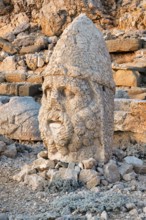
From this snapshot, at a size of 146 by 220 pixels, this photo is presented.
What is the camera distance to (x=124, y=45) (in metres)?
15.3

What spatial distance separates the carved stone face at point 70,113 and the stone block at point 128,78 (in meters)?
6.83

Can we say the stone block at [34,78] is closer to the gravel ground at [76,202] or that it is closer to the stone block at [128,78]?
the stone block at [128,78]

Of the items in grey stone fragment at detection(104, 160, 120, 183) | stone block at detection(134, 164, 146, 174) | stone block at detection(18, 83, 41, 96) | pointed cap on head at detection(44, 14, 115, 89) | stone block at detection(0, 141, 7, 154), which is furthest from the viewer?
stone block at detection(18, 83, 41, 96)

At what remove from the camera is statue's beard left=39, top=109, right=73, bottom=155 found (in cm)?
484

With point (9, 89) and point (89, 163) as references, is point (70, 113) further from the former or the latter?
point (9, 89)

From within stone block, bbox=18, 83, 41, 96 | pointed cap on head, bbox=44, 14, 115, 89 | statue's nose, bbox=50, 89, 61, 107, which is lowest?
stone block, bbox=18, 83, 41, 96

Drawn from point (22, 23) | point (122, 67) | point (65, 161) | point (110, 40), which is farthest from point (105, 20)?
point (65, 161)

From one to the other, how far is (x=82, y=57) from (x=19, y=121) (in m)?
3.59

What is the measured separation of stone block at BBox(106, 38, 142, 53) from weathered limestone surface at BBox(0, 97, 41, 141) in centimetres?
776

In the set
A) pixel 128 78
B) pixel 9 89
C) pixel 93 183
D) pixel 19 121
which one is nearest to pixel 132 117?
pixel 19 121

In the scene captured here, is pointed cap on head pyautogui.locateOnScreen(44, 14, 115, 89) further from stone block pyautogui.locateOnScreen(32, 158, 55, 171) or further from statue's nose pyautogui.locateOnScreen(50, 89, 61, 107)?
stone block pyautogui.locateOnScreen(32, 158, 55, 171)

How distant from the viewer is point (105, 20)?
22203mm

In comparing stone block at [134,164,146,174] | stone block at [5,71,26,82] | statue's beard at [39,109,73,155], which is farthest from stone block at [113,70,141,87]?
statue's beard at [39,109,73,155]

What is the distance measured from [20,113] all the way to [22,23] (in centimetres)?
1707
